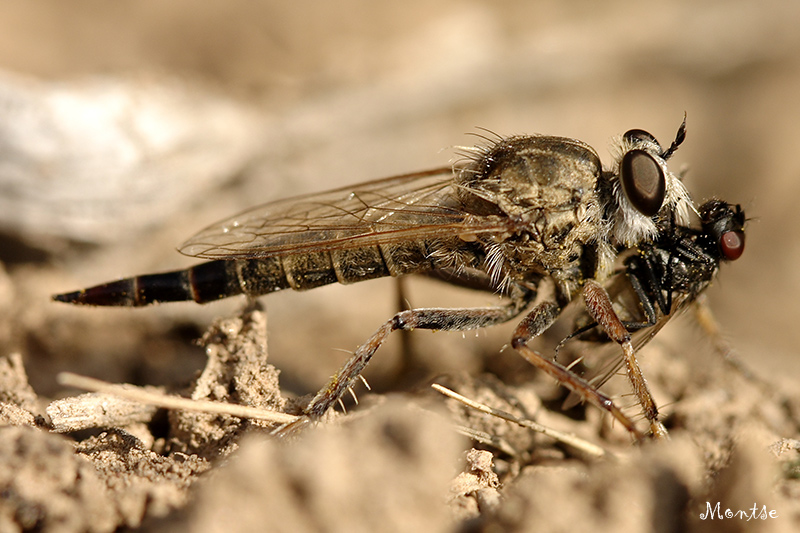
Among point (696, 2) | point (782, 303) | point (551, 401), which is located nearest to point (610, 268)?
point (551, 401)

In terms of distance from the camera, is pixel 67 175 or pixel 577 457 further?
pixel 67 175

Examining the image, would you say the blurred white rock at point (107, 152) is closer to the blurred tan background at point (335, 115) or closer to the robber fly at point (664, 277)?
the blurred tan background at point (335, 115)

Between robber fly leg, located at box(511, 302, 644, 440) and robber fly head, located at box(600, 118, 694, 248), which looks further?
robber fly head, located at box(600, 118, 694, 248)

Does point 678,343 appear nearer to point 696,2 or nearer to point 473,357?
point 473,357

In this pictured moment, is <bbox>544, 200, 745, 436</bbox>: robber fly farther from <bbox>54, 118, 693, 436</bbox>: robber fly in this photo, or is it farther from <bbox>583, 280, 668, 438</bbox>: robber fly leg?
<bbox>54, 118, 693, 436</bbox>: robber fly
